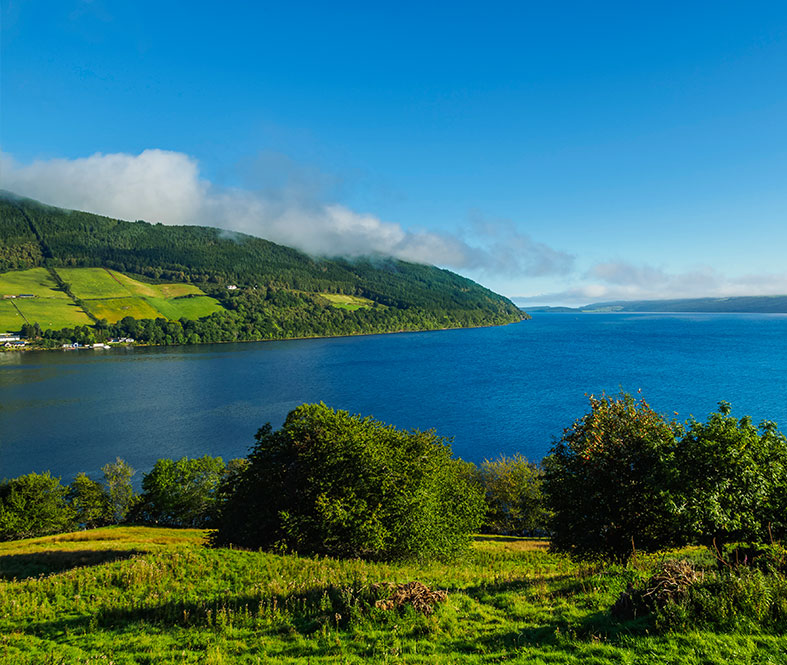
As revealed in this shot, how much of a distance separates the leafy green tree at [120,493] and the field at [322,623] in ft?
205

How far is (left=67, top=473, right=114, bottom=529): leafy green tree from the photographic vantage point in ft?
234

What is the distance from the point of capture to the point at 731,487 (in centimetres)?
1973

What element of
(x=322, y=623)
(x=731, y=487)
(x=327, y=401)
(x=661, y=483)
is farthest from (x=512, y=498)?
(x=327, y=401)

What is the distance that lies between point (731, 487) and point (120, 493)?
87993 millimetres

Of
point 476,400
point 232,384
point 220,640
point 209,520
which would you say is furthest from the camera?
point 232,384

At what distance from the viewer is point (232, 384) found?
168 metres

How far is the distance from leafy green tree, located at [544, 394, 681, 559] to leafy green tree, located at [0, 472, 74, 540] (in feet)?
248

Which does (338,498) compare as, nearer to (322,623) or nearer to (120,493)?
(322,623)

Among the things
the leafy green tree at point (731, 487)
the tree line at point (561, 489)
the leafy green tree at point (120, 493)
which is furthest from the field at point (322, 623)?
the leafy green tree at point (120, 493)

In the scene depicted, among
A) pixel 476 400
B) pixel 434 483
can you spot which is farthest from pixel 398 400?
pixel 434 483

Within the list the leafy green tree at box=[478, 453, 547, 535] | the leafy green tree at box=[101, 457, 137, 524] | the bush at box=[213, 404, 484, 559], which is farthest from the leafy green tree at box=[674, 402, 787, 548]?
the leafy green tree at box=[101, 457, 137, 524]

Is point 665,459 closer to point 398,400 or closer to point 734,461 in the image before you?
point 734,461

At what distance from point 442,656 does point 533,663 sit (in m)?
2.34

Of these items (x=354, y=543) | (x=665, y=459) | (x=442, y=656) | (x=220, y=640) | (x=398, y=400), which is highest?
(x=665, y=459)
